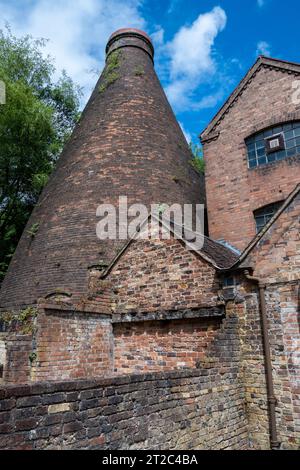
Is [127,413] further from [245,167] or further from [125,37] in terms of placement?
[125,37]

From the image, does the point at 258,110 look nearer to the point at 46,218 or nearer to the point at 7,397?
the point at 46,218

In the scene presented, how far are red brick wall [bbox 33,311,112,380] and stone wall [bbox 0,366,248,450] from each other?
3261mm

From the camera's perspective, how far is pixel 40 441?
338 centimetres

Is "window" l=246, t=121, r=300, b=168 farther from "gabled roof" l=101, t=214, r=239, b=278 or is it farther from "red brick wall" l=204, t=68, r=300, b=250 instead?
"gabled roof" l=101, t=214, r=239, b=278

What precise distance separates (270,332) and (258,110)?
901 centimetres

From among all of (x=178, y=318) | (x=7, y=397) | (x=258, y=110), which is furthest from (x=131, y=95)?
(x=7, y=397)

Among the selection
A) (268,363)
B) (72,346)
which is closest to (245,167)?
(268,363)

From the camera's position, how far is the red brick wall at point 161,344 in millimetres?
7555

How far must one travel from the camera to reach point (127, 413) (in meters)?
4.21
